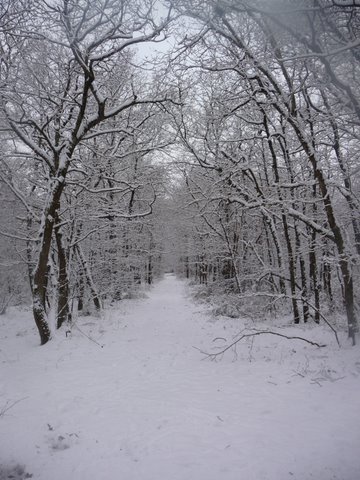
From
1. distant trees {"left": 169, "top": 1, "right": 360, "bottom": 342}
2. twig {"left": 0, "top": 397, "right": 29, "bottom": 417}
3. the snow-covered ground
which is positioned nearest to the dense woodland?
distant trees {"left": 169, "top": 1, "right": 360, "bottom": 342}

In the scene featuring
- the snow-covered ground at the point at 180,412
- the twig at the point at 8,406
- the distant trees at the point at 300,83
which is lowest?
the snow-covered ground at the point at 180,412

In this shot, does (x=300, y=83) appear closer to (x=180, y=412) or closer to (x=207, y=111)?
(x=207, y=111)

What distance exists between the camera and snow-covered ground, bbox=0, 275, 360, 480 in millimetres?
3375

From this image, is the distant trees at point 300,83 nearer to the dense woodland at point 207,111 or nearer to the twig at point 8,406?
the dense woodland at point 207,111

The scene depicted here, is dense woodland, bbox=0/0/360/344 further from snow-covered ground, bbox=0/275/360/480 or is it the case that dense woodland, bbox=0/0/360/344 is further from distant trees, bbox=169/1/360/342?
snow-covered ground, bbox=0/275/360/480

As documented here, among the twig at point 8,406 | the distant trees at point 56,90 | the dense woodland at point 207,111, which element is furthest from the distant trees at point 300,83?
the twig at point 8,406

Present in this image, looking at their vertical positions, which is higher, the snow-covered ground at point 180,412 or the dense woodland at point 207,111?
the dense woodland at point 207,111

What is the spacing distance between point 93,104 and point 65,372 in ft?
27.1

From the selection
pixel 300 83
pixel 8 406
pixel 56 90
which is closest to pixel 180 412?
pixel 8 406

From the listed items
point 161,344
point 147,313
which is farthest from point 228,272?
point 161,344

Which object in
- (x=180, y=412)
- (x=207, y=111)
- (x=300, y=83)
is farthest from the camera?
(x=207, y=111)

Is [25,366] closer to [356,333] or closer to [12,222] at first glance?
[356,333]

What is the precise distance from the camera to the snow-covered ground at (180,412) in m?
3.38

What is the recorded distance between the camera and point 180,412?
463 centimetres
